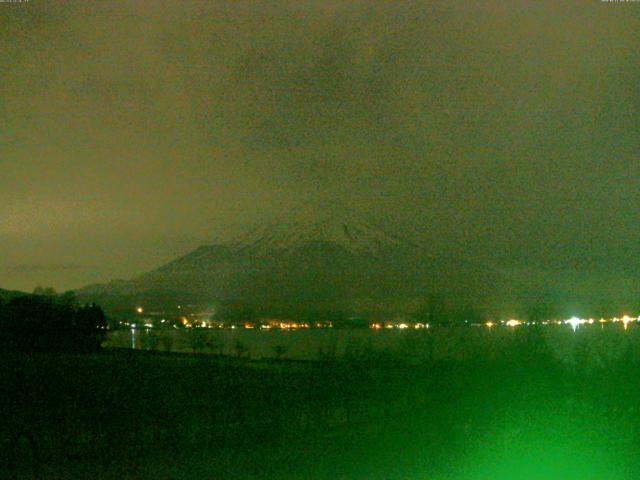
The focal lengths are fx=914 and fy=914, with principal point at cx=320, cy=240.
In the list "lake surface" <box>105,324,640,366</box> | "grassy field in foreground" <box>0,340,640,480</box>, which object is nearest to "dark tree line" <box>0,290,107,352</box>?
"lake surface" <box>105,324,640,366</box>

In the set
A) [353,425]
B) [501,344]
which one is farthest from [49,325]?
[353,425]

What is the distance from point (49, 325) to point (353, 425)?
102 ft

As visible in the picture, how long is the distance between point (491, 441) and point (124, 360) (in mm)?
21627

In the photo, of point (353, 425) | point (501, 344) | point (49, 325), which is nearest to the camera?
point (353, 425)

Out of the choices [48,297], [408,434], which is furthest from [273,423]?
[48,297]

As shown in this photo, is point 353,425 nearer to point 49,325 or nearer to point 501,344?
point 501,344

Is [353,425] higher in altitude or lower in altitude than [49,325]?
lower

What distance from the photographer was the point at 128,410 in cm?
1664

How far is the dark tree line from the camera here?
141ft

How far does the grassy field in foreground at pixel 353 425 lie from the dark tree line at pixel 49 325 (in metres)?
22.6

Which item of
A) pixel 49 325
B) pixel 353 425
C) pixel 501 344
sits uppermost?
pixel 49 325

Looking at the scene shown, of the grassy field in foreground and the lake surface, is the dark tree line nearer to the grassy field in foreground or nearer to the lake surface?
the lake surface

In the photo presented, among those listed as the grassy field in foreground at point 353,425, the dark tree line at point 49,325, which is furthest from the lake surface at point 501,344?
the dark tree line at point 49,325

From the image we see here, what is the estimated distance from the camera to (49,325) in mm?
44562
